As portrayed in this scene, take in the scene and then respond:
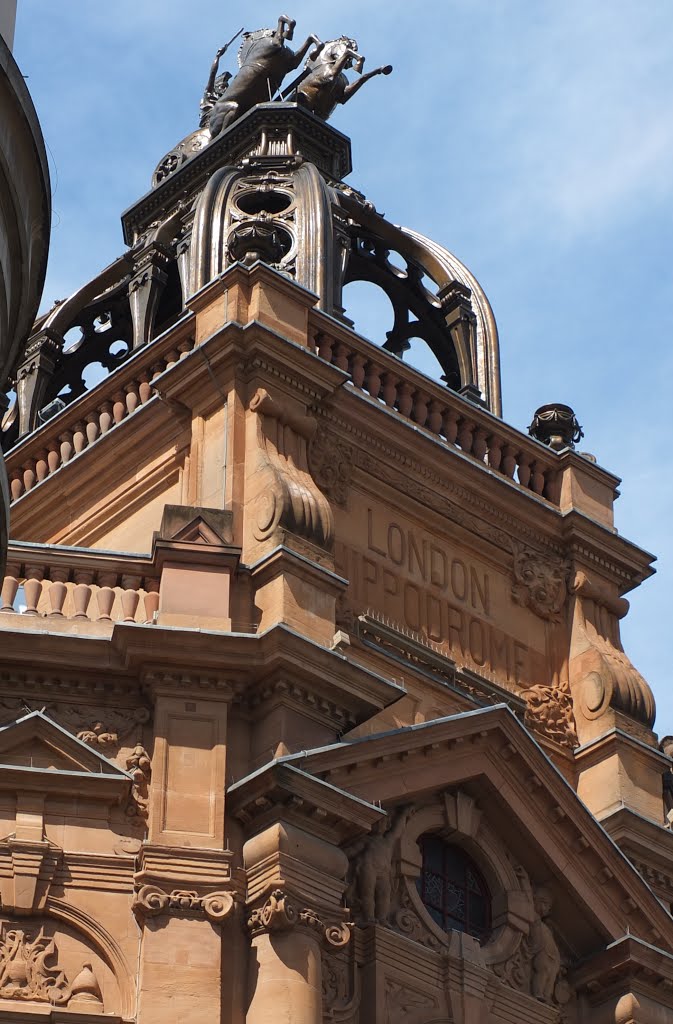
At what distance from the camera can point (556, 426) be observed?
27359 mm

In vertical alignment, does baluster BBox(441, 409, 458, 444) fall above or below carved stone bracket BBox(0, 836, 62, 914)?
above

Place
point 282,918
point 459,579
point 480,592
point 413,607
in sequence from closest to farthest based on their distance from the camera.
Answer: point 282,918 → point 413,607 → point 459,579 → point 480,592

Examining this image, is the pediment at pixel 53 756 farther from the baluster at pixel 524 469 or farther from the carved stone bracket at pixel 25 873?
the baluster at pixel 524 469

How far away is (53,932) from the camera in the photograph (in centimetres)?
2030

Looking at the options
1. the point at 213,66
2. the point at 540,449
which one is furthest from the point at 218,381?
the point at 213,66

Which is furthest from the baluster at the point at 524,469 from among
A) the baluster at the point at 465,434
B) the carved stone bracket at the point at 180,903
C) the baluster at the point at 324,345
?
the carved stone bracket at the point at 180,903

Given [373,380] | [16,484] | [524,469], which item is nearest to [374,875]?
[373,380]

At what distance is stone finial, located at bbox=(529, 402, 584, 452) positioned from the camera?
89.6 feet

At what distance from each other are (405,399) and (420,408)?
0.63 ft

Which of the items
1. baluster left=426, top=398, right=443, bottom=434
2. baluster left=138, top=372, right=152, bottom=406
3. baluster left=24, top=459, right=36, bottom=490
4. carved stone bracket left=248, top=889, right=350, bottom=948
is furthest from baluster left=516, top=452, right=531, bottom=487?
carved stone bracket left=248, top=889, right=350, bottom=948

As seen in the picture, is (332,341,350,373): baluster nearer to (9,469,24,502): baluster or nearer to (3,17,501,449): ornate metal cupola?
(3,17,501,449): ornate metal cupola

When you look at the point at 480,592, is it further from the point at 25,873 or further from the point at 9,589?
the point at 25,873

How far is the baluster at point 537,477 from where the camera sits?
26.5 m

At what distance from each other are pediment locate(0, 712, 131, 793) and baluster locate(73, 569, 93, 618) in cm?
120
